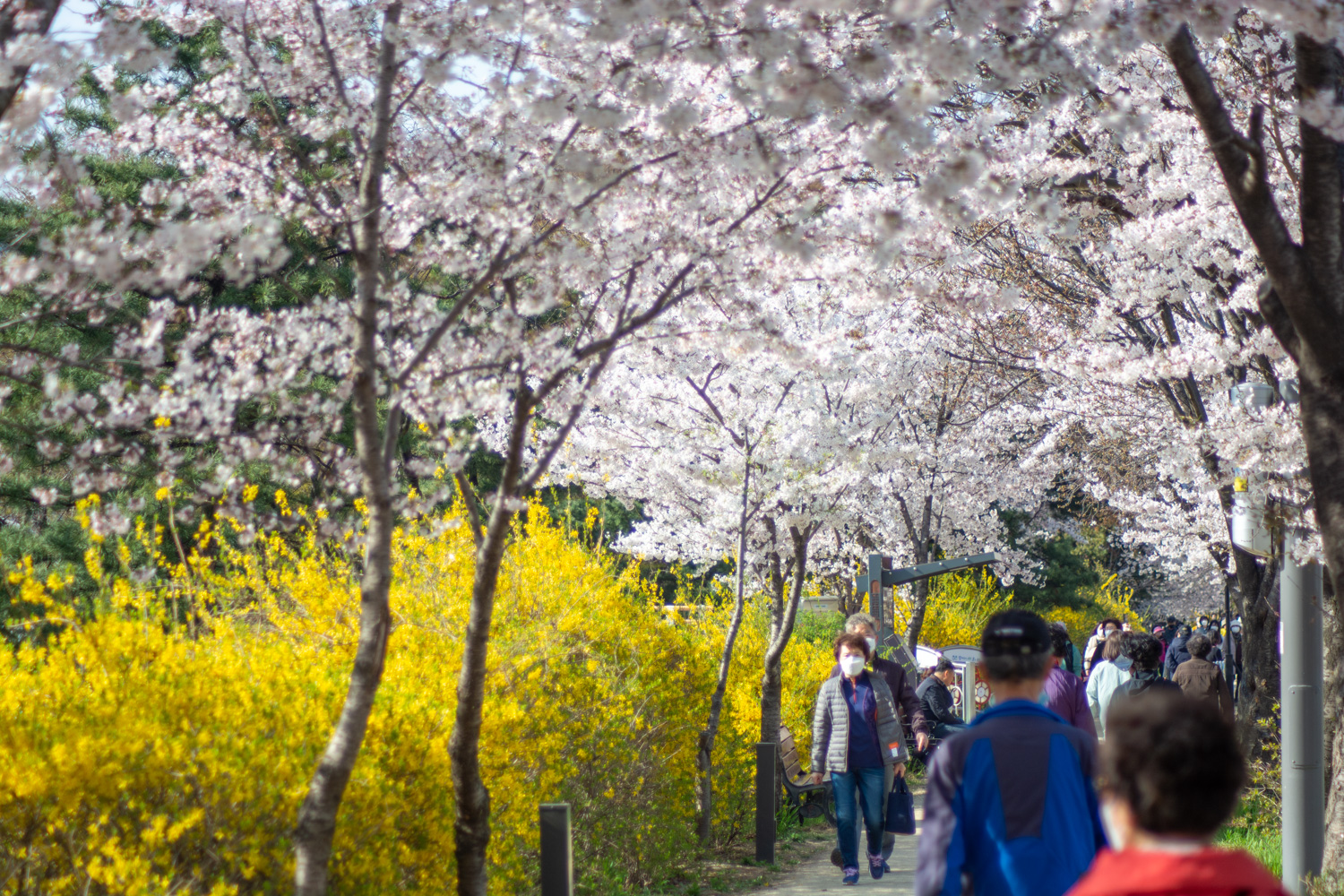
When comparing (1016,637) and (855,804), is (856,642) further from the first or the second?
(1016,637)

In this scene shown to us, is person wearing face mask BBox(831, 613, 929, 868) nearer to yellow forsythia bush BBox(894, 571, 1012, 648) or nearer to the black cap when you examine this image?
the black cap

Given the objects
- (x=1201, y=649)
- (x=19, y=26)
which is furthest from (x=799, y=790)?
(x=19, y=26)

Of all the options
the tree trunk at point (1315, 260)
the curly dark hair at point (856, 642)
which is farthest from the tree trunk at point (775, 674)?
the tree trunk at point (1315, 260)

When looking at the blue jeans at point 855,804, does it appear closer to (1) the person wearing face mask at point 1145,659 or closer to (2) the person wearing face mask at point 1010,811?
(1) the person wearing face mask at point 1145,659

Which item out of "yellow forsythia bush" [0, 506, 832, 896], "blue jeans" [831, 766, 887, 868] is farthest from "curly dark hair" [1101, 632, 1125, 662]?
"yellow forsythia bush" [0, 506, 832, 896]

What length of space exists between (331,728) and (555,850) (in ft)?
3.26

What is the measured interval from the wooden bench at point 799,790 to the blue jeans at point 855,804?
206 centimetres

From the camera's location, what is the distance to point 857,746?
7.67m

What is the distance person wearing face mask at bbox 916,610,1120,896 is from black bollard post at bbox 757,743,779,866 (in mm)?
5477

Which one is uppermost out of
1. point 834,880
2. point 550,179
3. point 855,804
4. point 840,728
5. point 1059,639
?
point 550,179

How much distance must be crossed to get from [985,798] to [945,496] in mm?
17597

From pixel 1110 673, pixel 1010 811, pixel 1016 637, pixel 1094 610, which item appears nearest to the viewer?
pixel 1010 811

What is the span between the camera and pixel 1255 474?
8648mm

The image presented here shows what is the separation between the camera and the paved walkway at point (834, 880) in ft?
25.0
